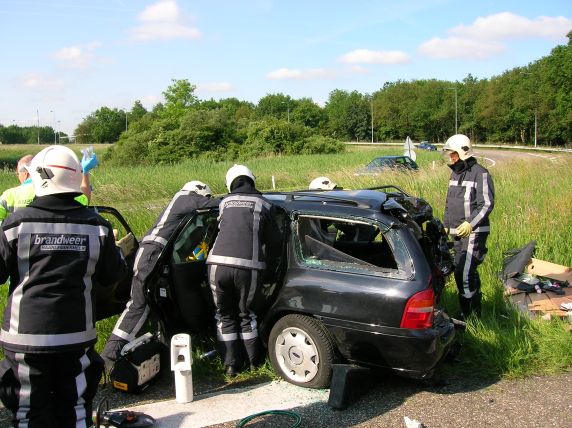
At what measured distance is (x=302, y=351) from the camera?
4.33 meters

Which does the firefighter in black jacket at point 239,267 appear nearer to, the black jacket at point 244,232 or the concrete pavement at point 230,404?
the black jacket at point 244,232

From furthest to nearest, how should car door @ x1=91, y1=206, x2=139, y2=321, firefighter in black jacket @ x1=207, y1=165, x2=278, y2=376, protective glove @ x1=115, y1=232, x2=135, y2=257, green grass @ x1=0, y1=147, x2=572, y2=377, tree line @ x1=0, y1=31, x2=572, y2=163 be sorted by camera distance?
tree line @ x1=0, y1=31, x2=572, y2=163
protective glove @ x1=115, y1=232, x2=135, y2=257
green grass @ x1=0, y1=147, x2=572, y2=377
car door @ x1=91, y1=206, x2=139, y2=321
firefighter in black jacket @ x1=207, y1=165, x2=278, y2=376

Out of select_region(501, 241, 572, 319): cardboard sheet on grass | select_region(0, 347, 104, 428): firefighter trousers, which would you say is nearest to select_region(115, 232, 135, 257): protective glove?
select_region(0, 347, 104, 428): firefighter trousers

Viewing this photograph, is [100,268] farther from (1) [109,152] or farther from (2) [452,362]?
(1) [109,152]

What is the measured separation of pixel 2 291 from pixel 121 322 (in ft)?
7.14

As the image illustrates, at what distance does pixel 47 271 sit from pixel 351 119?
109747 mm

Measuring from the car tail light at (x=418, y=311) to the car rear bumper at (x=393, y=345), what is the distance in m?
0.05

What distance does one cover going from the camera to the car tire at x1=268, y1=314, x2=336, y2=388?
13.8ft

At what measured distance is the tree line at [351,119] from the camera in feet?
134

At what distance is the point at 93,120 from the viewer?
A: 372 ft

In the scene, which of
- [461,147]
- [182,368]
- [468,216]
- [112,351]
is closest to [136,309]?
[112,351]

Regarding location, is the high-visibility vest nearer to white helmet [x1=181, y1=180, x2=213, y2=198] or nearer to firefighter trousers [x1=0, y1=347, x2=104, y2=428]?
white helmet [x1=181, y1=180, x2=213, y2=198]

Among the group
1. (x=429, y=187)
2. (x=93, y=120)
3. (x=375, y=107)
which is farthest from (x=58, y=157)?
(x=93, y=120)

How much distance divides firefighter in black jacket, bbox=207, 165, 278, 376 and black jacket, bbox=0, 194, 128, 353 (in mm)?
1631
